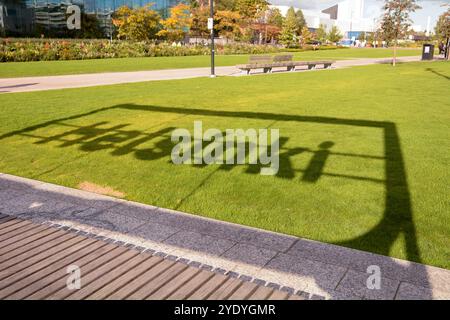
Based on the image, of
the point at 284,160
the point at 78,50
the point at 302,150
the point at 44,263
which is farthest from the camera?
the point at 78,50

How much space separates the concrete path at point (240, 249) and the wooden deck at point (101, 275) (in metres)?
0.19

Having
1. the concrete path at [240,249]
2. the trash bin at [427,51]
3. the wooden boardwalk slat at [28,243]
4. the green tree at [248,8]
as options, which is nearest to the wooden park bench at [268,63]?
the trash bin at [427,51]

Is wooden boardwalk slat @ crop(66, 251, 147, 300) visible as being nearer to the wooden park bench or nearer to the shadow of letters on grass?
the shadow of letters on grass

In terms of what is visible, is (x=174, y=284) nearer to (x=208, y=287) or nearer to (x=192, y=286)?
(x=192, y=286)

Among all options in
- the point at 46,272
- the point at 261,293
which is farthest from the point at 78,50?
the point at 261,293

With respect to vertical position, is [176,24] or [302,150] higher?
[176,24]

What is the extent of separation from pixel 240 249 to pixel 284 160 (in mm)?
3438

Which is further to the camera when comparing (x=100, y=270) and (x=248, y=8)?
(x=248, y=8)

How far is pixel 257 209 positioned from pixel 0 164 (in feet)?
16.6

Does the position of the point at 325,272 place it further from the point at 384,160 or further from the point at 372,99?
the point at 372,99

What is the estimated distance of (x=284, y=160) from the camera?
7.58 metres

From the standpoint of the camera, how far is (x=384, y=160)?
752cm

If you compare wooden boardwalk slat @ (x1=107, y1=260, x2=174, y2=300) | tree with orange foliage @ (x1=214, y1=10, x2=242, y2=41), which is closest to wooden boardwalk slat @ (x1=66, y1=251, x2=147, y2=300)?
wooden boardwalk slat @ (x1=107, y1=260, x2=174, y2=300)

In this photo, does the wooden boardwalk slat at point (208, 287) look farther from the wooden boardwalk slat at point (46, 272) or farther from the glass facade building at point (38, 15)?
the glass facade building at point (38, 15)
